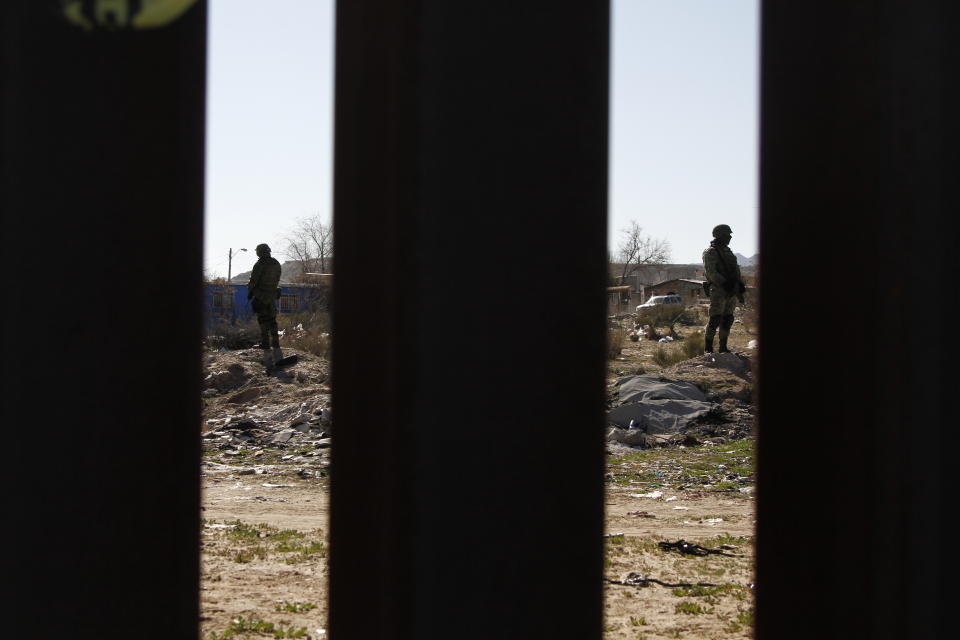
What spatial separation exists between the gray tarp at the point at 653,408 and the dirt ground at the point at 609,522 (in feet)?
0.88

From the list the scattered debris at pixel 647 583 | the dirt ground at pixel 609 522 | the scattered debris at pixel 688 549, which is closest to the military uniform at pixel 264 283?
the dirt ground at pixel 609 522

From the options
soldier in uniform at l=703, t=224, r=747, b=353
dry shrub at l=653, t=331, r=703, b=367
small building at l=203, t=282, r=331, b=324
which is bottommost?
dry shrub at l=653, t=331, r=703, b=367

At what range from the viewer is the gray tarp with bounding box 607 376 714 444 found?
403 inches

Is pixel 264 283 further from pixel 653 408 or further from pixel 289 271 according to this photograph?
pixel 289 271

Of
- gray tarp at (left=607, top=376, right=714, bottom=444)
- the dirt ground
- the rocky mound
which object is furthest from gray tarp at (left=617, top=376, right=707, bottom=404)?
the rocky mound

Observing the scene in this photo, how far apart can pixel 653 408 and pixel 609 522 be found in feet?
16.6

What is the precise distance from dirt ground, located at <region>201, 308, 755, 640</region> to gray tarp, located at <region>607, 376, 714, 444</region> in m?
0.27

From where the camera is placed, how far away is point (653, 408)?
10.8m

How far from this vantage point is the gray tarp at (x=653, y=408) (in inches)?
403

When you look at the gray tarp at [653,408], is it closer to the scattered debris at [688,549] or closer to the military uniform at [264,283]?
the scattered debris at [688,549]
